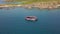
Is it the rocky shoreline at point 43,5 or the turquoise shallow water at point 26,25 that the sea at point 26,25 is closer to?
the turquoise shallow water at point 26,25

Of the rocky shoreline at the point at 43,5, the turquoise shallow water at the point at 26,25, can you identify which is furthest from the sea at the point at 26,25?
the rocky shoreline at the point at 43,5

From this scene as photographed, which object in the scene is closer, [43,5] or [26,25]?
[26,25]

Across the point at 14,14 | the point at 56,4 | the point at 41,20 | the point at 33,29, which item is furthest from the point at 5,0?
the point at 33,29

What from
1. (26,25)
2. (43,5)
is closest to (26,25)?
(26,25)

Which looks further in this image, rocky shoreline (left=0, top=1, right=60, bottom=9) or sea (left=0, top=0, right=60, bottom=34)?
rocky shoreline (left=0, top=1, right=60, bottom=9)

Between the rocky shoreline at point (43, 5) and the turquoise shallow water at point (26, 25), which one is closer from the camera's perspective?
the turquoise shallow water at point (26, 25)

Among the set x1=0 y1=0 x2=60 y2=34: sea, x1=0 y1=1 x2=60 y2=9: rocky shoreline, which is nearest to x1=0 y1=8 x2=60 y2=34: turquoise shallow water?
x1=0 y1=0 x2=60 y2=34: sea

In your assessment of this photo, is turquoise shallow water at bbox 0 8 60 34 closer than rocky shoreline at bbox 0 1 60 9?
Yes

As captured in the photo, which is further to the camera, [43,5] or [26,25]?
[43,5]

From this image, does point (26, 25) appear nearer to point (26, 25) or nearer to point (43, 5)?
point (26, 25)

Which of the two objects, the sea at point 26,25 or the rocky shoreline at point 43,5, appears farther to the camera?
the rocky shoreline at point 43,5

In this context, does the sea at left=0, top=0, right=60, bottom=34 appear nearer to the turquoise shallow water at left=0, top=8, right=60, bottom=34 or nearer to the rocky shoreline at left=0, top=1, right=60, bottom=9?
the turquoise shallow water at left=0, top=8, right=60, bottom=34
